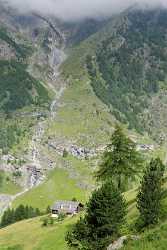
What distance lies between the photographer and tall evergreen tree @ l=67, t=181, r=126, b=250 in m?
50.5

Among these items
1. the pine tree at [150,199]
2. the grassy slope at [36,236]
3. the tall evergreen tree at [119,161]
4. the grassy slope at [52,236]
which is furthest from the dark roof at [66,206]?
the pine tree at [150,199]

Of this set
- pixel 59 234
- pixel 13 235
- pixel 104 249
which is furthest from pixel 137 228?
pixel 13 235

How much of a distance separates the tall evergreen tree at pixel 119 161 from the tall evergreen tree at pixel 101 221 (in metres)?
30.8

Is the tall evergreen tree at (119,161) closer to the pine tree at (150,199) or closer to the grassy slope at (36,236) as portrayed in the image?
the grassy slope at (36,236)

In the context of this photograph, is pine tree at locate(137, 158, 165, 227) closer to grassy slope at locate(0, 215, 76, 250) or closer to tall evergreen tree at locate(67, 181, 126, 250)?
tall evergreen tree at locate(67, 181, 126, 250)

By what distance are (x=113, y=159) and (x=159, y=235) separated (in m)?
37.5

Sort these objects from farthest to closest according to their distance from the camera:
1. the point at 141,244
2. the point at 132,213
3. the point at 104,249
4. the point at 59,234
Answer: the point at 59,234
the point at 132,213
the point at 104,249
the point at 141,244

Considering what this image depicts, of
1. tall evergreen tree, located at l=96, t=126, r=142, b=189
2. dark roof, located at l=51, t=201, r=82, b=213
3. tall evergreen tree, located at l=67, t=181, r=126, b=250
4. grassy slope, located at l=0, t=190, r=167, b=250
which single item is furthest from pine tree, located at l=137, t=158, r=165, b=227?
dark roof, located at l=51, t=201, r=82, b=213

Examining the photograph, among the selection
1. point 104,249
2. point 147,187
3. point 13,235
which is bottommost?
point 13,235

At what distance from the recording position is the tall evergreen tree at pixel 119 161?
275ft

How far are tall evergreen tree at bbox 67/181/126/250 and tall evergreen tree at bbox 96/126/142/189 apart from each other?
30796 millimetres

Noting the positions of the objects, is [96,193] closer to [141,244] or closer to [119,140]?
[141,244]

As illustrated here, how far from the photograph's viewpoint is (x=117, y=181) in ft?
279

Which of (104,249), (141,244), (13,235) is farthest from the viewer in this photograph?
(13,235)
